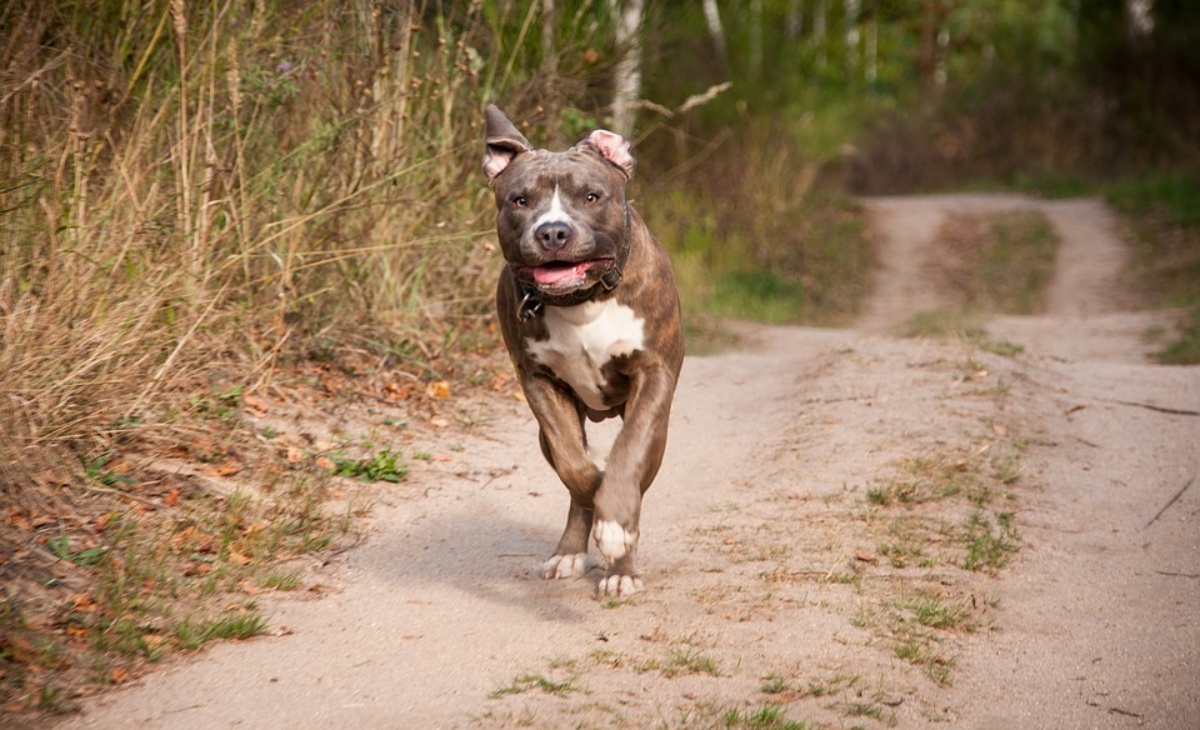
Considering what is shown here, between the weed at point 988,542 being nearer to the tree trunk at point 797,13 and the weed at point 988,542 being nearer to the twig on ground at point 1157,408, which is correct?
the twig on ground at point 1157,408

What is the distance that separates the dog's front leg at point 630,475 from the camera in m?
4.75

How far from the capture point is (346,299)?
8500mm

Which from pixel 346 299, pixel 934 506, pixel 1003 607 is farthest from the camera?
pixel 346 299

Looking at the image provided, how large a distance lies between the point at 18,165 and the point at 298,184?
2.06 meters

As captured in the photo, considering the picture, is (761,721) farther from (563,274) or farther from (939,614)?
(563,274)

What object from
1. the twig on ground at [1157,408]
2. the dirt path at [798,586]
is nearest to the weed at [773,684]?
the dirt path at [798,586]

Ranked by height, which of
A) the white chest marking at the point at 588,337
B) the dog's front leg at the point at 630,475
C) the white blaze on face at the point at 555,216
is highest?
the white blaze on face at the point at 555,216

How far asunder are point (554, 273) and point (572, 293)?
198mm

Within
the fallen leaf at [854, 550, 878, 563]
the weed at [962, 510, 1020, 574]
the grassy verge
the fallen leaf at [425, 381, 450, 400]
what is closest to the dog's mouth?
the fallen leaf at [854, 550, 878, 563]

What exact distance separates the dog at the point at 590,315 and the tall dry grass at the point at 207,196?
6.54 ft

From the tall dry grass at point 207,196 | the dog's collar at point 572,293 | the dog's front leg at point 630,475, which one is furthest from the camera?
the tall dry grass at point 207,196

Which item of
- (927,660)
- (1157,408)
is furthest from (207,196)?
(1157,408)

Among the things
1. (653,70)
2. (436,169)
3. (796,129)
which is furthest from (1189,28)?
(436,169)

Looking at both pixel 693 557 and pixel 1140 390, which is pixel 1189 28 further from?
pixel 693 557
